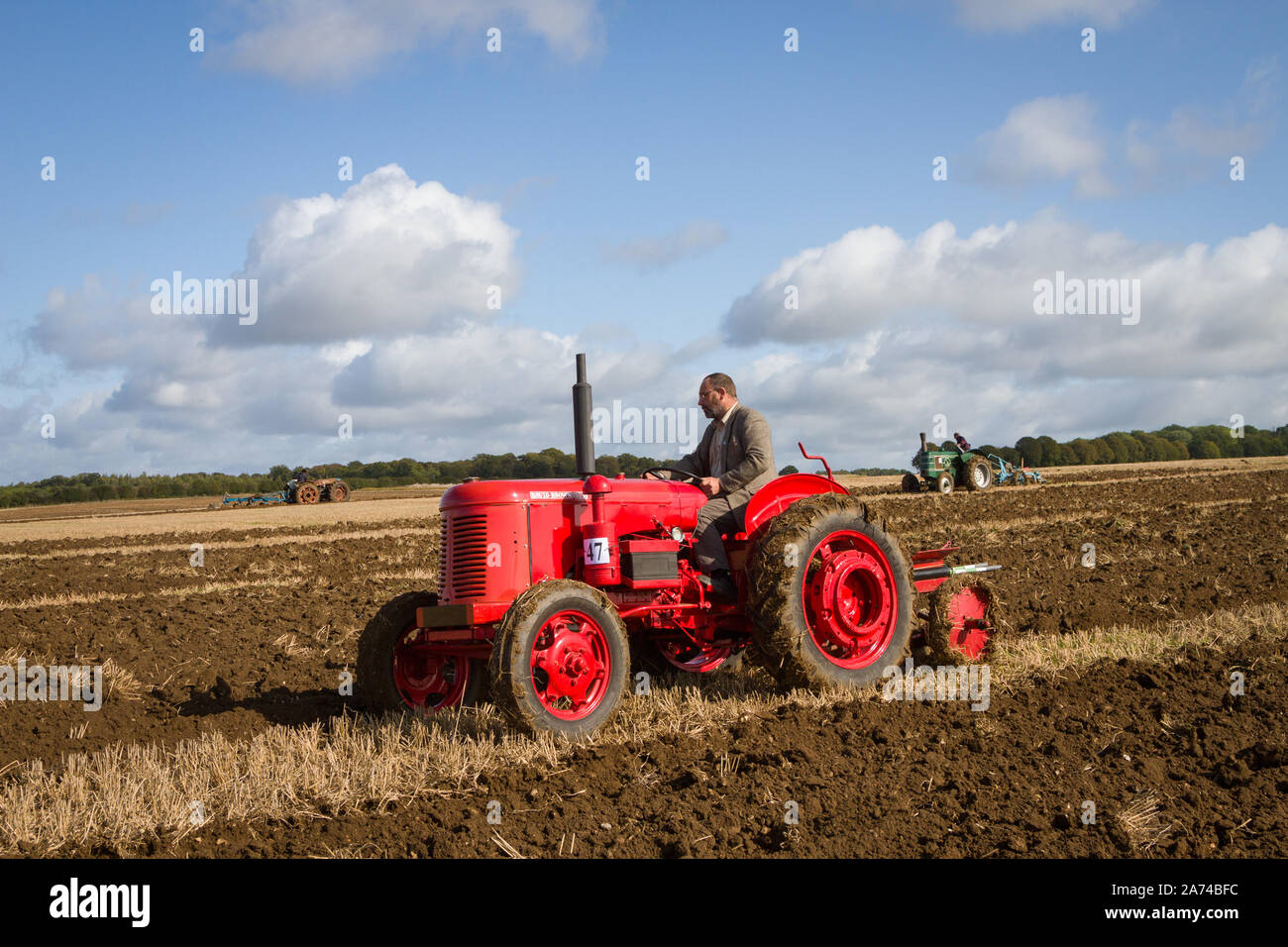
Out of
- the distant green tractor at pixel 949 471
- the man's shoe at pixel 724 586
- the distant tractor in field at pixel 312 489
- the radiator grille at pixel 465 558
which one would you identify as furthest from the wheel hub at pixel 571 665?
the distant tractor in field at pixel 312 489

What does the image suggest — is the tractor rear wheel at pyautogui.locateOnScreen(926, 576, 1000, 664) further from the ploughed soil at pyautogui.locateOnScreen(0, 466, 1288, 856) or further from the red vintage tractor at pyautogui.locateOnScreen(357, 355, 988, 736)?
the red vintage tractor at pyautogui.locateOnScreen(357, 355, 988, 736)

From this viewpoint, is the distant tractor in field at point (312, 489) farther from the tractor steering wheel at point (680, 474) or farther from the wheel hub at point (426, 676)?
the tractor steering wheel at point (680, 474)

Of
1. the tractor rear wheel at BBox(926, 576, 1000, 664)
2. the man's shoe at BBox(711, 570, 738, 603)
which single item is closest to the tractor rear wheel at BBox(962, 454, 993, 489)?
the tractor rear wheel at BBox(926, 576, 1000, 664)

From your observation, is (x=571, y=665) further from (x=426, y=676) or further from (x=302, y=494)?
(x=302, y=494)

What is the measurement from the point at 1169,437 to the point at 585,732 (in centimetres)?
7443

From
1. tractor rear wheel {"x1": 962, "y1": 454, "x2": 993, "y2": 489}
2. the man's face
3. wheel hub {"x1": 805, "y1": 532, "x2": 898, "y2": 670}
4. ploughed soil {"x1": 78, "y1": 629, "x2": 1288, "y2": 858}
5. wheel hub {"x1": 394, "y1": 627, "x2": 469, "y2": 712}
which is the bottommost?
ploughed soil {"x1": 78, "y1": 629, "x2": 1288, "y2": 858}

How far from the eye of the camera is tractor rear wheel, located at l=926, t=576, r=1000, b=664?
692 centimetres

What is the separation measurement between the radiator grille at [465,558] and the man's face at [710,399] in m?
1.74

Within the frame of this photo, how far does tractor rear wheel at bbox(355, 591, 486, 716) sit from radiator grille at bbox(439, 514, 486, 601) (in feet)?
1.88

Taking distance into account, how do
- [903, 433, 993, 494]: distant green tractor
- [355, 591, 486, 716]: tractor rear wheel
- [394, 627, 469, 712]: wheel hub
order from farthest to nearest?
[903, 433, 993, 494]: distant green tractor, [394, 627, 469, 712]: wheel hub, [355, 591, 486, 716]: tractor rear wheel

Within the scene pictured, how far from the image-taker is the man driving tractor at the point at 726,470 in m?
6.29

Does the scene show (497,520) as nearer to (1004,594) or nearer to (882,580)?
(882,580)

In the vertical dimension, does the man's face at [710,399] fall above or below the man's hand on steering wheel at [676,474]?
above

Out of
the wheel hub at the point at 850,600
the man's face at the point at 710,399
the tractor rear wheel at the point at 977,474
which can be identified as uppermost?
the man's face at the point at 710,399
